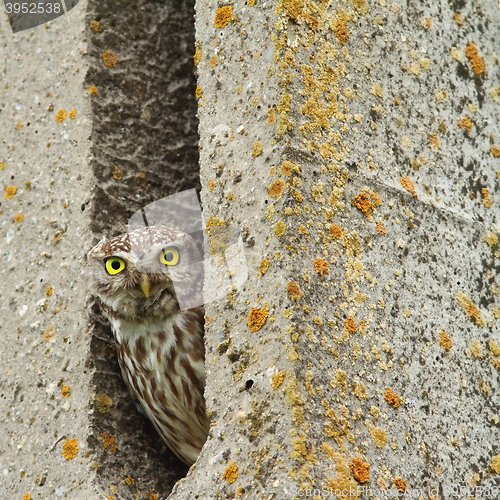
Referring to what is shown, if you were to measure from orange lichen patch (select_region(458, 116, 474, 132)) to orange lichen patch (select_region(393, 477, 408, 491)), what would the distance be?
1440 millimetres

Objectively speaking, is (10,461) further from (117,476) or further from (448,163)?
(448,163)

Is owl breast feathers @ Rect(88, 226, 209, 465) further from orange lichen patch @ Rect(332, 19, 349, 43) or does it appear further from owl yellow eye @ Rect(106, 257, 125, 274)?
orange lichen patch @ Rect(332, 19, 349, 43)

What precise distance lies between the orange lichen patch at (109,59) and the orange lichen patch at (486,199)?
1701mm

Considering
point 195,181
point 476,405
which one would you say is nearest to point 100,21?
point 195,181

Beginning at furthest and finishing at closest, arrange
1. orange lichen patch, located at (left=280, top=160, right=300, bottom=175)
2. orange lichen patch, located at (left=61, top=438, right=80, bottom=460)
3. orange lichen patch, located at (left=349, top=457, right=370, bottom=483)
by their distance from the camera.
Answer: orange lichen patch, located at (left=61, top=438, right=80, bottom=460)
orange lichen patch, located at (left=280, top=160, right=300, bottom=175)
orange lichen patch, located at (left=349, top=457, right=370, bottom=483)

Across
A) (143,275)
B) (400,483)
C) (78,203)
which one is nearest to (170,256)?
(143,275)

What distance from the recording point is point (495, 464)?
2.85 metres

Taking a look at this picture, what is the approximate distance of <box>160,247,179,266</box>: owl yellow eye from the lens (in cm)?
351

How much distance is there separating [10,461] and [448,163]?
6.80 feet

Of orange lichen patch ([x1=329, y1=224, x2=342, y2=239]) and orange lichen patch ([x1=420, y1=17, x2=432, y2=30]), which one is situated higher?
orange lichen patch ([x1=420, y1=17, x2=432, y2=30])

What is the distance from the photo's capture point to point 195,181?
3.87m

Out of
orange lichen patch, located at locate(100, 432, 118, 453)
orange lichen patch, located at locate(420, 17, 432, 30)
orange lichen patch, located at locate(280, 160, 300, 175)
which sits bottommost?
orange lichen patch, located at locate(100, 432, 118, 453)

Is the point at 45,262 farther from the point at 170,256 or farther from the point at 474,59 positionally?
the point at 474,59

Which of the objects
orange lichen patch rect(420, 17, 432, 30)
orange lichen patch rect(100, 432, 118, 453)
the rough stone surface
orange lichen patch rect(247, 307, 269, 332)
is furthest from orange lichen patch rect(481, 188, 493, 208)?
orange lichen patch rect(100, 432, 118, 453)
